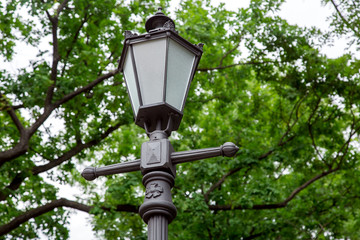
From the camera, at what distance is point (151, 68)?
3.82 m

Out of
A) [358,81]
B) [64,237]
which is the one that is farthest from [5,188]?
[358,81]

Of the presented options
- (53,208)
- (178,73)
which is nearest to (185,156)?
(178,73)

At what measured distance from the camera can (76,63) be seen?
34.7 feet

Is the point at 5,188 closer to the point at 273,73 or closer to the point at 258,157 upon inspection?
the point at 258,157

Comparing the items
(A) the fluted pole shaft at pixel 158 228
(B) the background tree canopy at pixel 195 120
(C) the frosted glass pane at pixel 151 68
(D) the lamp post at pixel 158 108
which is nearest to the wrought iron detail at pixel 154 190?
(D) the lamp post at pixel 158 108

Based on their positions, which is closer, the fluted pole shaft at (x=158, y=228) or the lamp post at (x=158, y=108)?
the fluted pole shaft at (x=158, y=228)

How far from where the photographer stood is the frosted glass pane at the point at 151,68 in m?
3.73

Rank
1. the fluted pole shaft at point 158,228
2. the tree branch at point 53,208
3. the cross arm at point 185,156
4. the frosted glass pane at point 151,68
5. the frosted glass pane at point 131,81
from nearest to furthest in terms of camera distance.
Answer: the fluted pole shaft at point 158,228 < the cross arm at point 185,156 < the frosted glass pane at point 151,68 < the frosted glass pane at point 131,81 < the tree branch at point 53,208

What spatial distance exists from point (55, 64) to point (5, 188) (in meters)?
2.76

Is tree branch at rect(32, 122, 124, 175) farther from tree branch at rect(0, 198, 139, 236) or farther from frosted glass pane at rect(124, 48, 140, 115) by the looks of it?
frosted glass pane at rect(124, 48, 140, 115)

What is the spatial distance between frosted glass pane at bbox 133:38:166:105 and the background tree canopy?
236 inches

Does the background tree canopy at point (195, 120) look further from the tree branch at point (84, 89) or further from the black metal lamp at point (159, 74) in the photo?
the black metal lamp at point (159, 74)

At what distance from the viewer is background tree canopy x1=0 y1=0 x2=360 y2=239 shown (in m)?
10.1

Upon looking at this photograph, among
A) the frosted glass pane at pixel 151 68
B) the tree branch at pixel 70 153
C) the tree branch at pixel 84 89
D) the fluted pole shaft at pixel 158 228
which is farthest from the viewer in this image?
the tree branch at pixel 70 153
